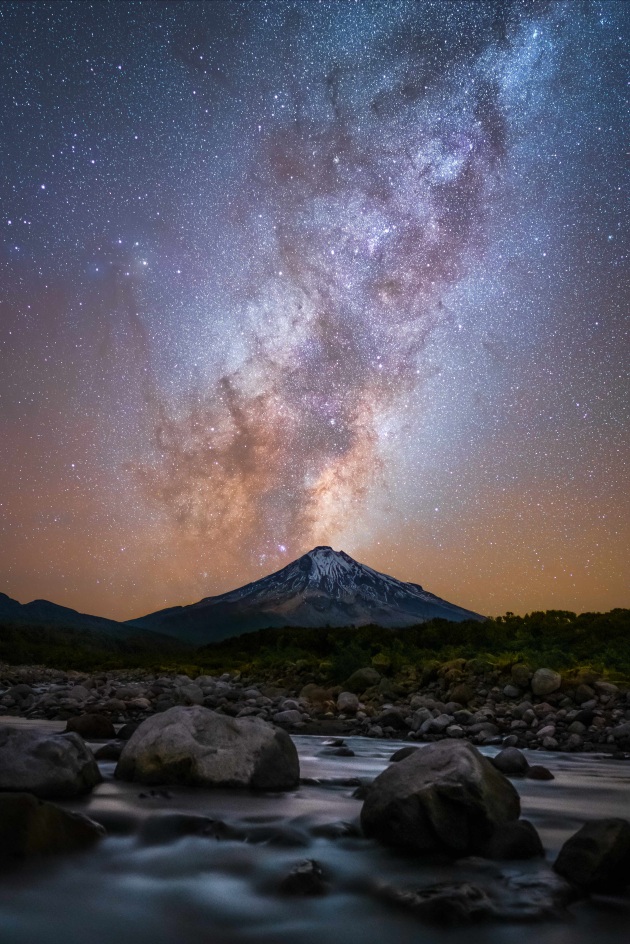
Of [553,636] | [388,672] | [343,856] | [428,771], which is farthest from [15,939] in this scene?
[553,636]

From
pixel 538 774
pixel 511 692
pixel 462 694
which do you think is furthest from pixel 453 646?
pixel 538 774

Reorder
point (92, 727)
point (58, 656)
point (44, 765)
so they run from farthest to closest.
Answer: point (58, 656)
point (92, 727)
point (44, 765)

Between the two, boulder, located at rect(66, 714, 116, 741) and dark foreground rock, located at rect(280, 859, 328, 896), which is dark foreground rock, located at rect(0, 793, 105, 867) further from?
boulder, located at rect(66, 714, 116, 741)

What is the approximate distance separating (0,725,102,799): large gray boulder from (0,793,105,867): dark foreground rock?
1357 mm

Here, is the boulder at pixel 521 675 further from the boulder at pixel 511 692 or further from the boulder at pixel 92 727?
the boulder at pixel 92 727

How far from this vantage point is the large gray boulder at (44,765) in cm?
572

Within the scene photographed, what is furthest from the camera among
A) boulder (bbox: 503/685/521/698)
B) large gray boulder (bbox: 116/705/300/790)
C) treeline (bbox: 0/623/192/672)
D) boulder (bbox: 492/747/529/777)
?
treeline (bbox: 0/623/192/672)

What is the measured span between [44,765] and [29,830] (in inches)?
72.4

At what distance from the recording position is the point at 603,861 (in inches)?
156

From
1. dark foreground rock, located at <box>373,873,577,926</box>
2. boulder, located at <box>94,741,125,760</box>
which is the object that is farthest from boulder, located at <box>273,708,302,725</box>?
dark foreground rock, located at <box>373,873,577,926</box>

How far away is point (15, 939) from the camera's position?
3268 millimetres

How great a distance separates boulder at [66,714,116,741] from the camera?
1020 centimetres

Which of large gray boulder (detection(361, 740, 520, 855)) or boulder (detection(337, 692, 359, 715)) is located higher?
boulder (detection(337, 692, 359, 715))

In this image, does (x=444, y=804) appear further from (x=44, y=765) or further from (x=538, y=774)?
(x=538, y=774)
